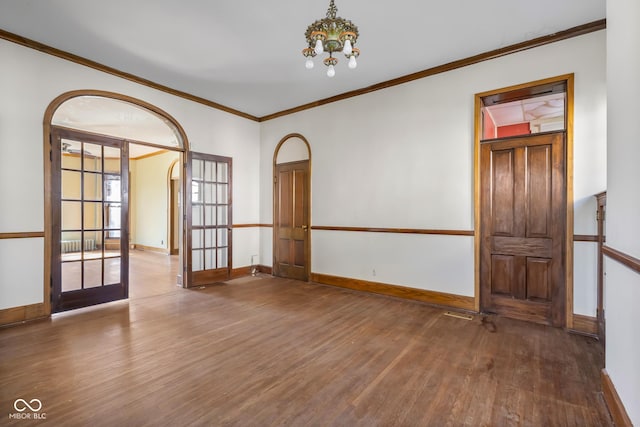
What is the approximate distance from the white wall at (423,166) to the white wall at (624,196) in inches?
54.4

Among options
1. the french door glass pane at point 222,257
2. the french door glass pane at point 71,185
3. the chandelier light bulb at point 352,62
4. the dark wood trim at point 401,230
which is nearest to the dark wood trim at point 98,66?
the french door glass pane at point 71,185

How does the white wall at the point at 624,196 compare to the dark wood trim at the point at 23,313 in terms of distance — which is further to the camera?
the dark wood trim at the point at 23,313

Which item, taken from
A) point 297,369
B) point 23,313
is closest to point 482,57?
point 297,369

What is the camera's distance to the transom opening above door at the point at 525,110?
345 centimetres

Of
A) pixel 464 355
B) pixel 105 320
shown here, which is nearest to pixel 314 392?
pixel 464 355

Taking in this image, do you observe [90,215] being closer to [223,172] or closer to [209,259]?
[209,259]

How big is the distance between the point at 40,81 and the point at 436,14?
14.3 feet

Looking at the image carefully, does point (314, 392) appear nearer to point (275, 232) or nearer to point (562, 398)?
point (562, 398)

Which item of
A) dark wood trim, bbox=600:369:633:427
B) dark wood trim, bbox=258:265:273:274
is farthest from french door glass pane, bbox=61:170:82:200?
dark wood trim, bbox=600:369:633:427

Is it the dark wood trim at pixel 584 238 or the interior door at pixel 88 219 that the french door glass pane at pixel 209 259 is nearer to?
the interior door at pixel 88 219

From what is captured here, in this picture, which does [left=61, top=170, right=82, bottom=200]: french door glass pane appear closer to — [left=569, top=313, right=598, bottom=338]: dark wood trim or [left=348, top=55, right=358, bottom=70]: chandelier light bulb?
[left=348, top=55, right=358, bottom=70]: chandelier light bulb

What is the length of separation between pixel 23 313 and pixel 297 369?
3222 millimetres

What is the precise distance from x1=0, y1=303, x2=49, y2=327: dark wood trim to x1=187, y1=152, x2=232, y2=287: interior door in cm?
179

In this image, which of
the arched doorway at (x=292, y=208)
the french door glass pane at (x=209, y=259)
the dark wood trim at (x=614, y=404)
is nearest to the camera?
the dark wood trim at (x=614, y=404)
